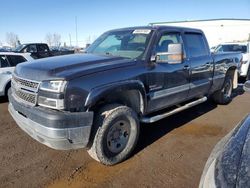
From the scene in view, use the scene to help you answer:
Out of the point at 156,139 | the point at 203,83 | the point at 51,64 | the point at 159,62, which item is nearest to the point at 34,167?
the point at 51,64

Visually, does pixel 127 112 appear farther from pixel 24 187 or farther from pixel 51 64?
pixel 24 187

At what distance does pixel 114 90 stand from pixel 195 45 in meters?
2.75

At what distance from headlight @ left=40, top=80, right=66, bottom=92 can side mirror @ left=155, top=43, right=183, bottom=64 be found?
5.67 feet

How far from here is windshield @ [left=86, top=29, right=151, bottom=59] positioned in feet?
13.6

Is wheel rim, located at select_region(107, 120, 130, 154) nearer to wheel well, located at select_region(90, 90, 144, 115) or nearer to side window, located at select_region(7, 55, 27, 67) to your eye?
wheel well, located at select_region(90, 90, 144, 115)

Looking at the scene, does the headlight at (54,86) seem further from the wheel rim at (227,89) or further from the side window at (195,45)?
the wheel rim at (227,89)

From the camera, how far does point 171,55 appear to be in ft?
13.1

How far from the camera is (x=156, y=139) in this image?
14.8 feet

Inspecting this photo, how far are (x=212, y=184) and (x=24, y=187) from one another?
2.34 metres

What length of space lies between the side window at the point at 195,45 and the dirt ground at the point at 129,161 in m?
1.50

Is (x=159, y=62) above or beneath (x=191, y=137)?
above

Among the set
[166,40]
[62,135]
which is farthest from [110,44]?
[62,135]

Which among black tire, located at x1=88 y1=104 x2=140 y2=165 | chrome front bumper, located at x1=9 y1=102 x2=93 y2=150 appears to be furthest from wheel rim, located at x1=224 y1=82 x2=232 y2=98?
chrome front bumper, located at x1=9 y1=102 x2=93 y2=150

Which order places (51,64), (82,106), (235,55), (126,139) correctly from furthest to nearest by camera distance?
(235,55), (126,139), (51,64), (82,106)
